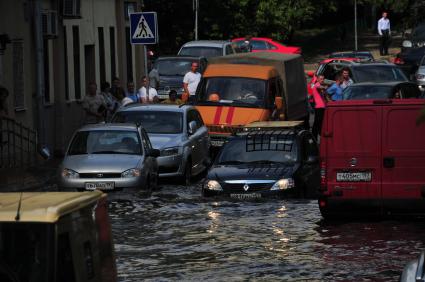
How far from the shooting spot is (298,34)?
77688 millimetres

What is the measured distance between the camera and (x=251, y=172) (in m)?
21.3

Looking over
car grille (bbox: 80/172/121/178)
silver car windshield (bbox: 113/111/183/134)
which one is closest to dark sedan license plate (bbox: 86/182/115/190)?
car grille (bbox: 80/172/121/178)

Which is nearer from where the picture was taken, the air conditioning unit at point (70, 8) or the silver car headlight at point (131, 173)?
the silver car headlight at point (131, 173)

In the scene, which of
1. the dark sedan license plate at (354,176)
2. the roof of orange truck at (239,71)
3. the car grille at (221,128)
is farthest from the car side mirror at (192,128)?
the dark sedan license plate at (354,176)

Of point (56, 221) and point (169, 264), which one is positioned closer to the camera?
point (56, 221)

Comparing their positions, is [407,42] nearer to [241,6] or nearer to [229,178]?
[241,6]

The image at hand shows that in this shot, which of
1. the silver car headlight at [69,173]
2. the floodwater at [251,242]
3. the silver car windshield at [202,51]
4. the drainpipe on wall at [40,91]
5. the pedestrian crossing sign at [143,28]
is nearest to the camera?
the floodwater at [251,242]

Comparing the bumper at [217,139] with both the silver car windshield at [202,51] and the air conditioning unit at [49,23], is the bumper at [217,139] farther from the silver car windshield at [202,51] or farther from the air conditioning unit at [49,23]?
the silver car windshield at [202,51]

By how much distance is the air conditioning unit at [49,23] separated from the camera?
102ft

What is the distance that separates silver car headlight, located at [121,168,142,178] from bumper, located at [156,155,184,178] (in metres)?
2.63

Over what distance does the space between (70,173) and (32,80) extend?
373 inches

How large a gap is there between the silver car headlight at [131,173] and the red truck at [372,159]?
5274 millimetres

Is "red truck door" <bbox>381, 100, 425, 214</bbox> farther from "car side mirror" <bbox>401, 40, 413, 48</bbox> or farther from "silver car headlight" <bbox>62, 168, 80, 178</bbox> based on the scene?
"car side mirror" <bbox>401, 40, 413, 48</bbox>

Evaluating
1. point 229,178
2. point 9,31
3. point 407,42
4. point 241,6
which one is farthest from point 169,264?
point 241,6
